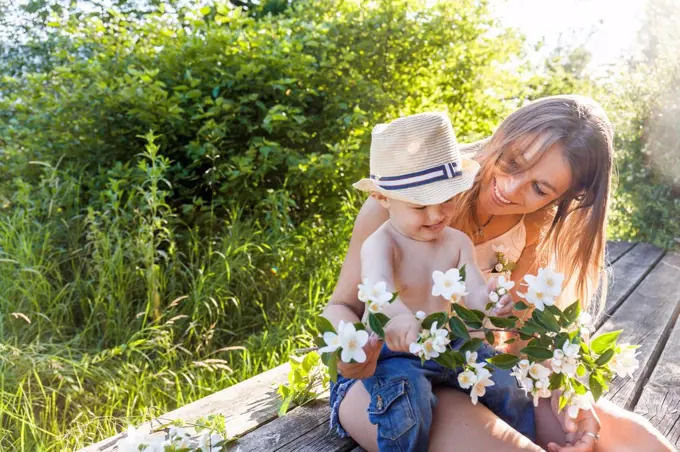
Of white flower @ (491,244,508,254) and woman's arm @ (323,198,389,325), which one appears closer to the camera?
woman's arm @ (323,198,389,325)

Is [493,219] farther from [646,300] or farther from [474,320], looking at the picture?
[646,300]

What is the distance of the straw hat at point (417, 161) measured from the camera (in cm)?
150

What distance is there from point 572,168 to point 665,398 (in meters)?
0.87

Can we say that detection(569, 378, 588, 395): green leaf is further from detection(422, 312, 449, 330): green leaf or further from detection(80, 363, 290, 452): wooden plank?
detection(80, 363, 290, 452): wooden plank

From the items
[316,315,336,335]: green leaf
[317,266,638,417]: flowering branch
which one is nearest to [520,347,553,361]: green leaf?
[317,266,638,417]: flowering branch

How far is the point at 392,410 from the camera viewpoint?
1.53 metres

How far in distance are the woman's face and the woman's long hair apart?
0.01 meters

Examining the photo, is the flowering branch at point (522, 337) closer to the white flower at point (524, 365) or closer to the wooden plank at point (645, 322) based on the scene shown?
the white flower at point (524, 365)

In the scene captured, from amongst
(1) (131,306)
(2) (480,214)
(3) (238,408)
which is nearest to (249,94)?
(1) (131,306)

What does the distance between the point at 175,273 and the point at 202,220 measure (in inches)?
15.5

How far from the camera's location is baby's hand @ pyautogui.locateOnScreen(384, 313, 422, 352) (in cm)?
127

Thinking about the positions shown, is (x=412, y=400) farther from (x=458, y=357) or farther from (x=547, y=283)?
(x=547, y=283)

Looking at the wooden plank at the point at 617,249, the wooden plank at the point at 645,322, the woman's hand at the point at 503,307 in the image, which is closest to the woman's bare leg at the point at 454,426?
the woman's hand at the point at 503,307

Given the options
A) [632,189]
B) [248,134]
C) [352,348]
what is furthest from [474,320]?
[632,189]
